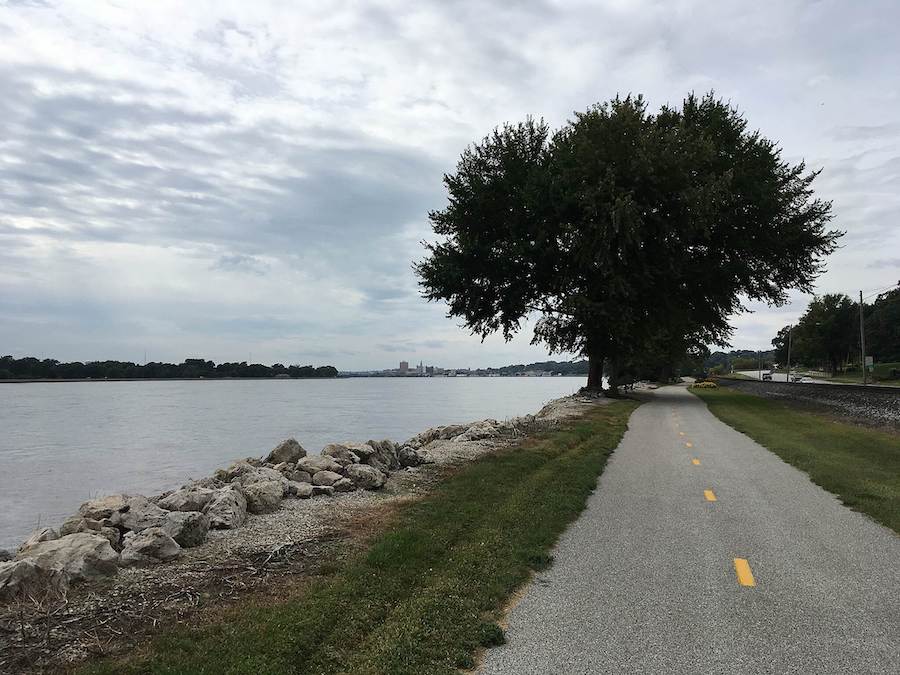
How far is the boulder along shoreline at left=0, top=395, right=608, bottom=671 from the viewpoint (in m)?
5.33

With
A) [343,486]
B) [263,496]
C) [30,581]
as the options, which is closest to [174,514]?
[263,496]

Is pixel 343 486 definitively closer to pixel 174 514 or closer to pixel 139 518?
pixel 139 518

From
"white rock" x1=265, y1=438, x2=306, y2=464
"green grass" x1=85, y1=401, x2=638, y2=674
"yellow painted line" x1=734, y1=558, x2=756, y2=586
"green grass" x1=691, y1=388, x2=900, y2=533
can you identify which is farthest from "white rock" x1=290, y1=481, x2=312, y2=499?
"green grass" x1=691, y1=388, x2=900, y2=533

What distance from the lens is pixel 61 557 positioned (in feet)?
22.4

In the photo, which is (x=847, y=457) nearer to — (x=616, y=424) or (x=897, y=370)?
(x=616, y=424)

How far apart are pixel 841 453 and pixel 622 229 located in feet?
49.3

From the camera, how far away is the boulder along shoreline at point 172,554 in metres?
5.33

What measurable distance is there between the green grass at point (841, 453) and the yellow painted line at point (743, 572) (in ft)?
9.82

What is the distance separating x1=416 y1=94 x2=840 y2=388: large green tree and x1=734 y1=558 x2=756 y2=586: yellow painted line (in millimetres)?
22013

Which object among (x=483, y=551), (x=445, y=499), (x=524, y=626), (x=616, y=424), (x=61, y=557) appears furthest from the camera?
(x=616, y=424)

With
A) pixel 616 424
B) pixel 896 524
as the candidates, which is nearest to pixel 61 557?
pixel 896 524

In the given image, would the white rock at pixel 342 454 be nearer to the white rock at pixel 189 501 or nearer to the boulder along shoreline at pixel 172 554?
the boulder along shoreline at pixel 172 554

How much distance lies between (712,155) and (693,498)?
1033 inches

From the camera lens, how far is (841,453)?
16781 millimetres
